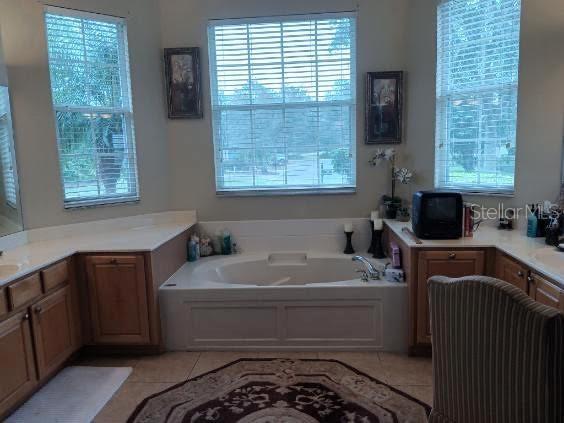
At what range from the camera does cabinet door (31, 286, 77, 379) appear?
2.46 meters

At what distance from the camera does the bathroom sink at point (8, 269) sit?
2.43 m

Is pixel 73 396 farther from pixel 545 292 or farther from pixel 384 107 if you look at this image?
pixel 384 107

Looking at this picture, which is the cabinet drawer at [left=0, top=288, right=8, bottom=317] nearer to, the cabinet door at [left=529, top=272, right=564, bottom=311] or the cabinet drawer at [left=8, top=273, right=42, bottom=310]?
the cabinet drawer at [left=8, top=273, right=42, bottom=310]

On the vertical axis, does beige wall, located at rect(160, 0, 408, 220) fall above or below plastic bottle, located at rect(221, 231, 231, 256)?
above

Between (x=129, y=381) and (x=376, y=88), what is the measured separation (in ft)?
10.0

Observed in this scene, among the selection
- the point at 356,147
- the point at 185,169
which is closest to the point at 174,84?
the point at 185,169

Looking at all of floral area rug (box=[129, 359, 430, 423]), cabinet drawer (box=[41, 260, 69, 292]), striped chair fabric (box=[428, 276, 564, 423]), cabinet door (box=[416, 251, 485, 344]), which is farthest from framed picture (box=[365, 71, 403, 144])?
cabinet drawer (box=[41, 260, 69, 292])

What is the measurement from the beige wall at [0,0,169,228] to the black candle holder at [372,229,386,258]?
2.05 m

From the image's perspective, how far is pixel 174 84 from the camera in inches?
148

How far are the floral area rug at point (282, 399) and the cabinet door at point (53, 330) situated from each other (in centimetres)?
67

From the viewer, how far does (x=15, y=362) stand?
226 cm

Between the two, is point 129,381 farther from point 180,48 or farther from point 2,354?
point 180,48

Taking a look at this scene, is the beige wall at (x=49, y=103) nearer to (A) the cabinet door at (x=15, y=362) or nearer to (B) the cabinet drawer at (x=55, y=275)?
(B) the cabinet drawer at (x=55, y=275)

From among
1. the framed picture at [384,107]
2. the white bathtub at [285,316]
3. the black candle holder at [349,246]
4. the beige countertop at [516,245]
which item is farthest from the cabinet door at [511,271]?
the framed picture at [384,107]
